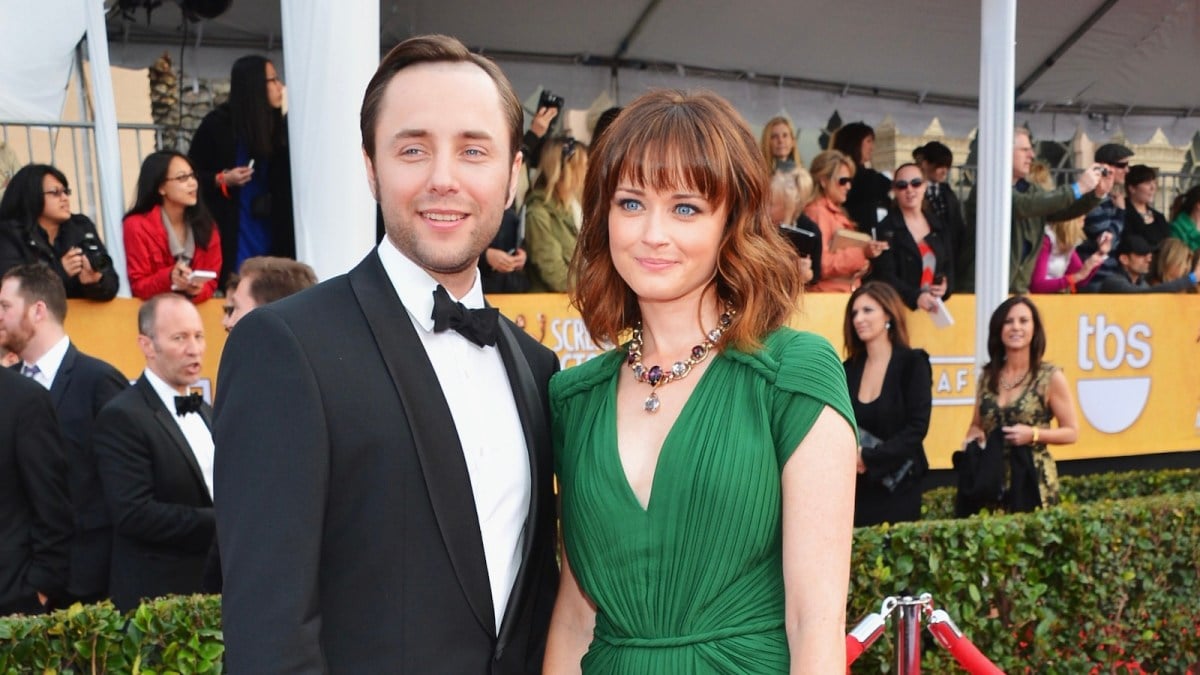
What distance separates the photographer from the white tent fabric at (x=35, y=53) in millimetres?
5844

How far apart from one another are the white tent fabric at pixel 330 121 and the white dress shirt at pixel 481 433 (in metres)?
2.74

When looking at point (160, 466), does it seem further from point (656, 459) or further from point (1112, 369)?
point (1112, 369)

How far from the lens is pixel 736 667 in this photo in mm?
1985

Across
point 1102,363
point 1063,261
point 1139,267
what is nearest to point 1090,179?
Result: point 1063,261

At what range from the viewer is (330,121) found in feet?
15.1

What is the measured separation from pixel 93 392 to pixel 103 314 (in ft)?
3.42

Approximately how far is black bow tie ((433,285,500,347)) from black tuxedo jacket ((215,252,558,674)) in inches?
2.3

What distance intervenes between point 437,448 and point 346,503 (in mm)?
168

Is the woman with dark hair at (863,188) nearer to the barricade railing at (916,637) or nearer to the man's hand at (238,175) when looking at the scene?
the man's hand at (238,175)

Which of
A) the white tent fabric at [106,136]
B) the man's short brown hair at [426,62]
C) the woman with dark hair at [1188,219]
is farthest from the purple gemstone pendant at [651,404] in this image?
the woman with dark hair at [1188,219]

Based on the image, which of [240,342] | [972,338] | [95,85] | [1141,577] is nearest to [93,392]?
[95,85]

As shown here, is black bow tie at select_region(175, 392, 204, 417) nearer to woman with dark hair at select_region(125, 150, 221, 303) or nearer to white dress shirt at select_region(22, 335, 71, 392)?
white dress shirt at select_region(22, 335, 71, 392)

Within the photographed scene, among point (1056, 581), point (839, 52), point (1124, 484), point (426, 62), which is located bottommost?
point (1124, 484)

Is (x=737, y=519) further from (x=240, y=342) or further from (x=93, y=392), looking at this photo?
(x=93, y=392)
